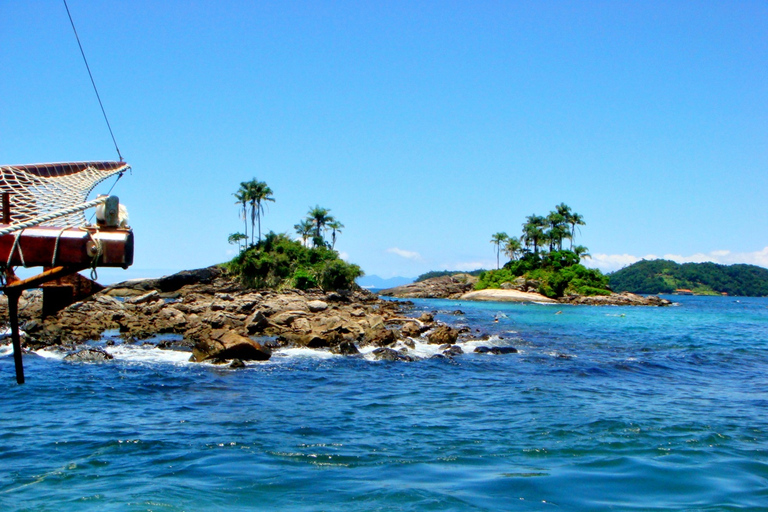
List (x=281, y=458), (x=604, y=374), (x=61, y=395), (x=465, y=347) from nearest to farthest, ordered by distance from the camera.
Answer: (x=281, y=458)
(x=61, y=395)
(x=604, y=374)
(x=465, y=347)

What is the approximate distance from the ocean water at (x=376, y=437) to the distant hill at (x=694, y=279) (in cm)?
15765

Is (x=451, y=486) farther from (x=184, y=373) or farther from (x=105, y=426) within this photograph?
(x=184, y=373)

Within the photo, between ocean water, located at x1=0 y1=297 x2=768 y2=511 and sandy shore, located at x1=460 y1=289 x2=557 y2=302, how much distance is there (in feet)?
187

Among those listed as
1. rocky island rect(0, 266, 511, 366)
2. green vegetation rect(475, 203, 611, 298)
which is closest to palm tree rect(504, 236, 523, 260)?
green vegetation rect(475, 203, 611, 298)

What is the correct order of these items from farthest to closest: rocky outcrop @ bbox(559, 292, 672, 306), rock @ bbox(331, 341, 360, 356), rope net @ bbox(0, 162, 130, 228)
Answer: rocky outcrop @ bbox(559, 292, 672, 306)
rock @ bbox(331, 341, 360, 356)
rope net @ bbox(0, 162, 130, 228)

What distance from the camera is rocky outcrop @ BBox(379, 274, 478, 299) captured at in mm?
95400

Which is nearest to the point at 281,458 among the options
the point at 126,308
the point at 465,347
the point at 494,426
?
the point at 494,426

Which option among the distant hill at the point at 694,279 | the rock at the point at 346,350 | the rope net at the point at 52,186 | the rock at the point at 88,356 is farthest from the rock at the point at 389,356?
the distant hill at the point at 694,279

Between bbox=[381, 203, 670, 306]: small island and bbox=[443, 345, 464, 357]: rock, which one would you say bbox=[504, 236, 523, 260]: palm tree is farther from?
bbox=[443, 345, 464, 357]: rock

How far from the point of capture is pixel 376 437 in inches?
414

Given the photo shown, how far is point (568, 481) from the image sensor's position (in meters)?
8.27

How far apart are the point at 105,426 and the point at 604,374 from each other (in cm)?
1473

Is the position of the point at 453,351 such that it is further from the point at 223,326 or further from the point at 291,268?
the point at 291,268

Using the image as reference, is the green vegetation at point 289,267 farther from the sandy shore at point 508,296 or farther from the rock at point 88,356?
the rock at point 88,356
